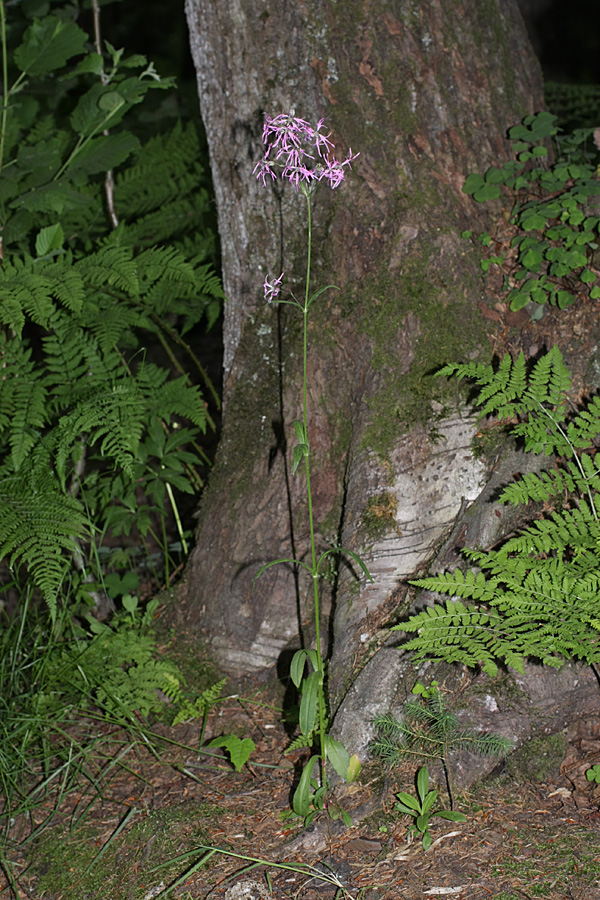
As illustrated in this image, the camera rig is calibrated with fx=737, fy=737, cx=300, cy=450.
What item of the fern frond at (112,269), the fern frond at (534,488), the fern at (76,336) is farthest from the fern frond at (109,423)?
the fern frond at (534,488)

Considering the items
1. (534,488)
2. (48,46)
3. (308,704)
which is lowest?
(308,704)

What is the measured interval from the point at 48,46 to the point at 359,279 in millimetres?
1524

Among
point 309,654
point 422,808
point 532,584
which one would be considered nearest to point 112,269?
point 309,654

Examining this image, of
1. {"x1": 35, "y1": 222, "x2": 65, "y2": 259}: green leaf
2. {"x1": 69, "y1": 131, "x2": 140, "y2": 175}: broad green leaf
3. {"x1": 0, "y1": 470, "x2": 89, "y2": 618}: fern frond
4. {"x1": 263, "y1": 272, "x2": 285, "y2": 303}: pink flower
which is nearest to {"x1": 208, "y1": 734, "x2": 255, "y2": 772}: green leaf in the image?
{"x1": 0, "y1": 470, "x2": 89, "y2": 618}: fern frond

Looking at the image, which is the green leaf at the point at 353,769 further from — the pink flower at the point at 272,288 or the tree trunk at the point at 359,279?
the pink flower at the point at 272,288

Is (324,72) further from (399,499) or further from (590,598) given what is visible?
(590,598)

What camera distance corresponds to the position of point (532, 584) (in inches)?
71.2

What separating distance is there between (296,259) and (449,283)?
0.55 metres

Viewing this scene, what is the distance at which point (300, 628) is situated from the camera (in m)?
2.53

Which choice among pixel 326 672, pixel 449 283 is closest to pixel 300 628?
pixel 326 672

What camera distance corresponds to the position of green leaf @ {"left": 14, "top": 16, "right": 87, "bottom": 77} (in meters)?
2.77

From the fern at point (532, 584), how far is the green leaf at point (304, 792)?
416 millimetres

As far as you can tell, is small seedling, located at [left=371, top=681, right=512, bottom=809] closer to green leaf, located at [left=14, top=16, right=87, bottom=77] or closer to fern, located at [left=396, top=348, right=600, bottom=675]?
fern, located at [left=396, top=348, right=600, bottom=675]

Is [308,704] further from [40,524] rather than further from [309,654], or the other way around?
[40,524]
